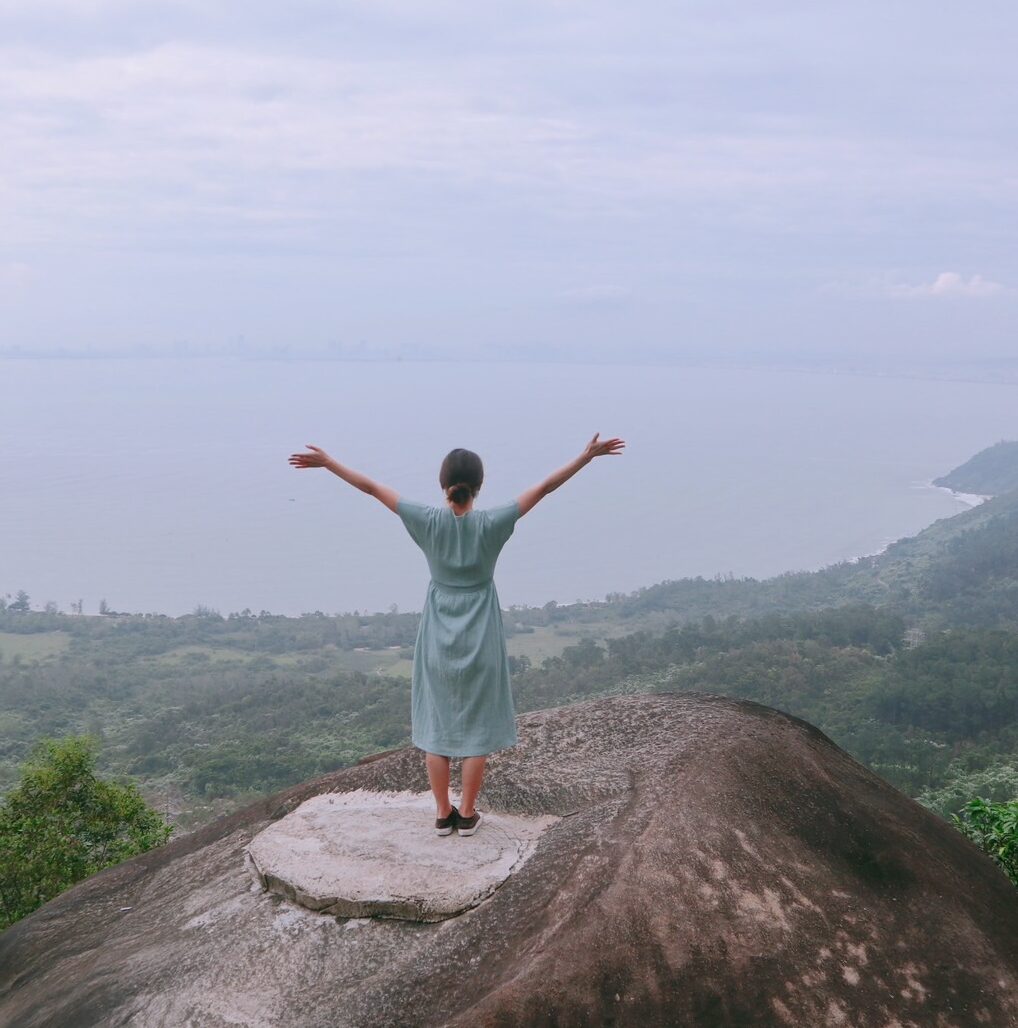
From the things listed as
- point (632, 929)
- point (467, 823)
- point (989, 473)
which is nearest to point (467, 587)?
point (467, 823)

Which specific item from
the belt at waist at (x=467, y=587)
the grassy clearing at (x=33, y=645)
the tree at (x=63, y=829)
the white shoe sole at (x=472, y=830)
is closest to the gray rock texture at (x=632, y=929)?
the white shoe sole at (x=472, y=830)

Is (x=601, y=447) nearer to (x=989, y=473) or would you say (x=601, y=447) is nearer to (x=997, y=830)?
(x=997, y=830)

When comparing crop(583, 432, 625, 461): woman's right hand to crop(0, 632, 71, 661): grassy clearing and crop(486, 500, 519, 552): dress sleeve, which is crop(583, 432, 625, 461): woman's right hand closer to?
crop(486, 500, 519, 552): dress sleeve

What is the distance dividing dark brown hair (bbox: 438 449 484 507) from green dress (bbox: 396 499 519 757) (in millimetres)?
135

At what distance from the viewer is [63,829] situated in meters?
15.9

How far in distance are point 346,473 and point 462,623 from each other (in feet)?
3.90

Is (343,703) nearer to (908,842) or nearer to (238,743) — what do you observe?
(238,743)

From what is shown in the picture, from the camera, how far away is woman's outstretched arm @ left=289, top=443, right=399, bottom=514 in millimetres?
6496

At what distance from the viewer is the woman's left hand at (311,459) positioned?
6.48m

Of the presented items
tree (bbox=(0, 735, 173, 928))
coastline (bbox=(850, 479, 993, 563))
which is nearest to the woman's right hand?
tree (bbox=(0, 735, 173, 928))

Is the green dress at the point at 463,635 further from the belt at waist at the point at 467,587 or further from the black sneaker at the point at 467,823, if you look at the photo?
the black sneaker at the point at 467,823

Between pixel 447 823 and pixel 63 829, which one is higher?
pixel 447 823

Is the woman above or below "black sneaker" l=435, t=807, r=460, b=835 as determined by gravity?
above

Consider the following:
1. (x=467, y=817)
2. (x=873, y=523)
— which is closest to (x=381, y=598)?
(x=873, y=523)
